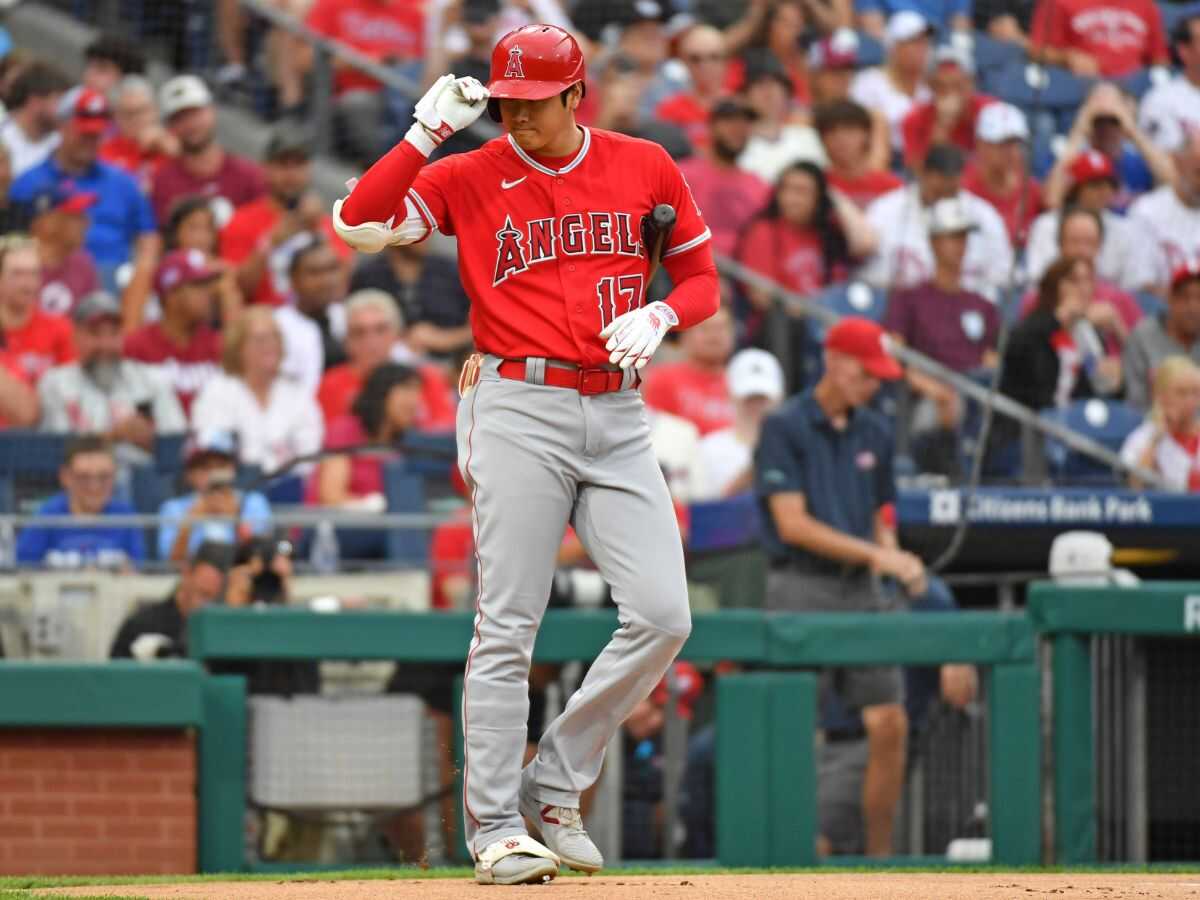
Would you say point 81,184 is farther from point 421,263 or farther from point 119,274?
point 421,263

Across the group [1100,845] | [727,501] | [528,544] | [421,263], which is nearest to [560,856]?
[528,544]

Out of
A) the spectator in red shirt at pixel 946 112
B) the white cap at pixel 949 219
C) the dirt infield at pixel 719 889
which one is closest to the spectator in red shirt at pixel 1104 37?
the spectator in red shirt at pixel 946 112

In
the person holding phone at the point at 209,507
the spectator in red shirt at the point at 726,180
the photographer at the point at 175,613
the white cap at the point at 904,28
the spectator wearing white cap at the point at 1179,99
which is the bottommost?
the photographer at the point at 175,613

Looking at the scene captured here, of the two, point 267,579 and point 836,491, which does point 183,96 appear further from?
point 836,491

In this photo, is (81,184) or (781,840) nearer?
(781,840)

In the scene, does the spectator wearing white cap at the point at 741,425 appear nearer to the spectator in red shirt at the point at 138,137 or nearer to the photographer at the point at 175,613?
the photographer at the point at 175,613

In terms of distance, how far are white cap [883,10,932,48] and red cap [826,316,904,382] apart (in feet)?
14.2

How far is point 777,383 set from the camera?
30.7ft

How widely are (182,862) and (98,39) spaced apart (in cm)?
610

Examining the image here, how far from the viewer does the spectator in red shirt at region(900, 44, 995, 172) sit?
11.3 m

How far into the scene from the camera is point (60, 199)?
10.1m

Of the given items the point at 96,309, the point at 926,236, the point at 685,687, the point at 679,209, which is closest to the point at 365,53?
the point at 96,309

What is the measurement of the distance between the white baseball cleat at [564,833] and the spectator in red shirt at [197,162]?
20.6 ft

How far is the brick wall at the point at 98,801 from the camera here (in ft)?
20.9
